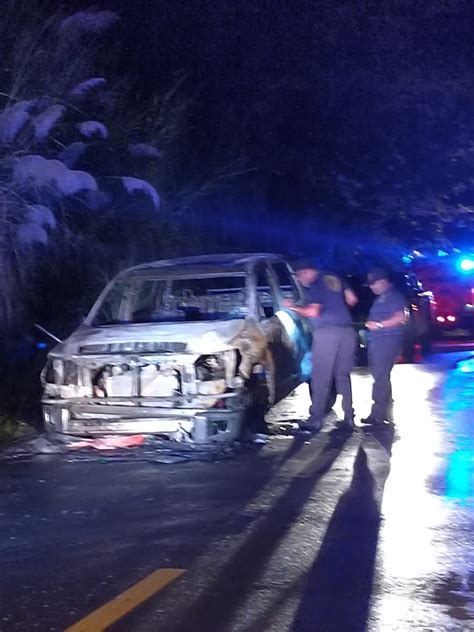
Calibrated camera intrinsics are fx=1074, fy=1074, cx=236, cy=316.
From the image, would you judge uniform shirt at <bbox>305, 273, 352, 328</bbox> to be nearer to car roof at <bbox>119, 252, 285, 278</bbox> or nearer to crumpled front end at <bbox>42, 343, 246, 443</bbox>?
car roof at <bbox>119, 252, 285, 278</bbox>

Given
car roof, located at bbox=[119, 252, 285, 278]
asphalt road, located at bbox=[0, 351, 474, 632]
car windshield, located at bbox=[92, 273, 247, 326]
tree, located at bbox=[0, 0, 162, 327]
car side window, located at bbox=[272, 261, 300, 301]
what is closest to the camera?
asphalt road, located at bbox=[0, 351, 474, 632]

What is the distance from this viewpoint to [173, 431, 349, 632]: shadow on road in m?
5.33

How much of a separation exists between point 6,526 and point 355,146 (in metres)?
A: 18.1

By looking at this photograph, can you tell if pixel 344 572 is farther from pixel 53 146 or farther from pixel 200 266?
pixel 53 146

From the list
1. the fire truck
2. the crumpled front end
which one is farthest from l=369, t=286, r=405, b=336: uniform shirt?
the fire truck

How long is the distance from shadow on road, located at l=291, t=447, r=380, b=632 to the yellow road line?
31.6 inches

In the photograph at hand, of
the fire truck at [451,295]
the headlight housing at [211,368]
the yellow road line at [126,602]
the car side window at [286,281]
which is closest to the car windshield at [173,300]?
the car side window at [286,281]

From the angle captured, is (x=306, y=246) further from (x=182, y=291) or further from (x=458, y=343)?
(x=182, y=291)

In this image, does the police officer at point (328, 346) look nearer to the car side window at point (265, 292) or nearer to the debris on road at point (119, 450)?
the car side window at point (265, 292)

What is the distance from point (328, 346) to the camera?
1050 cm

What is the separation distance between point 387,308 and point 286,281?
187 centimetres

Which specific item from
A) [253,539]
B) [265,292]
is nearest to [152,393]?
[265,292]

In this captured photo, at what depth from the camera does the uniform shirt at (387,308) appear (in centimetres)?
1071

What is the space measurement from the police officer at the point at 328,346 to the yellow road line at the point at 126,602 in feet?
14.9
